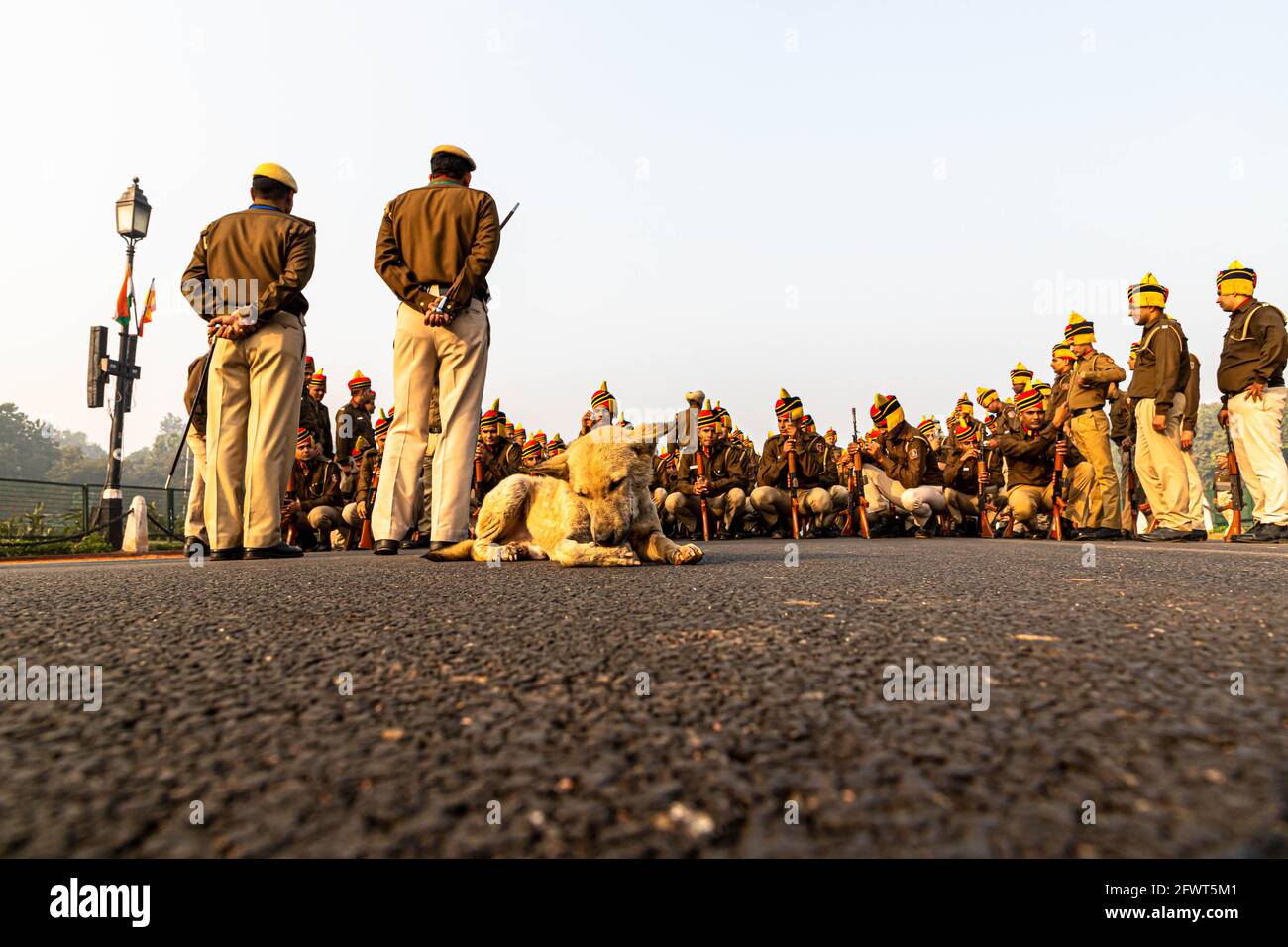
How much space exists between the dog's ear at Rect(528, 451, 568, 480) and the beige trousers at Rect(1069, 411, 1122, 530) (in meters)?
6.73

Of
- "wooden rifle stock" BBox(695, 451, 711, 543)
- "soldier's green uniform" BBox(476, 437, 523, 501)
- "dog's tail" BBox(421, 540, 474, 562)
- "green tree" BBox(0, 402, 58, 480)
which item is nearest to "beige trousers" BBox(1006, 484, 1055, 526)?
"wooden rifle stock" BBox(695, 451, 711, 543)

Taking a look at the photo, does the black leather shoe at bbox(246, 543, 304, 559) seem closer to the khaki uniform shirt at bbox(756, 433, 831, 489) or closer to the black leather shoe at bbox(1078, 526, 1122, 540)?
the khaki uniform shirt at bbox(756, 433, 831, 489)

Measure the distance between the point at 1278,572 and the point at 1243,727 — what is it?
2.92 metres

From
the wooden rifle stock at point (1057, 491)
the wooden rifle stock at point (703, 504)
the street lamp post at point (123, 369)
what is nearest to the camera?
the wooden rifle stock at point (1057, 491)

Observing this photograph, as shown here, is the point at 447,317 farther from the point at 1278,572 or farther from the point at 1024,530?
the point at 1024,530

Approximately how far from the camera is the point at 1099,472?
7.97 metres

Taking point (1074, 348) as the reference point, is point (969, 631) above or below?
below

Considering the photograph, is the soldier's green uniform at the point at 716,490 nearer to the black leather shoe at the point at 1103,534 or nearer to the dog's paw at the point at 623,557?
the black leather shoe at the point at 1103,534

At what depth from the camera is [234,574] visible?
127 inches

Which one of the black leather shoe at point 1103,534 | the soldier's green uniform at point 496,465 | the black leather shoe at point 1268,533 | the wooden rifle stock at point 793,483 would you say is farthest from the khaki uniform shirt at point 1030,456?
the soldier's green uniform at point 496,465

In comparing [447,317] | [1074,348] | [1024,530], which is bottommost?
[1024,530]

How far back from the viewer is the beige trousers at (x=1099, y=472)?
7.86 metres

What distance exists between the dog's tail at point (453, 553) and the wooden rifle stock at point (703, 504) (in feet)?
20.9
